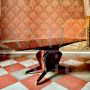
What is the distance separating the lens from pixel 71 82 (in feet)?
5.45

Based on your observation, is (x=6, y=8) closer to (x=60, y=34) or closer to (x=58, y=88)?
(x=60, y=34)

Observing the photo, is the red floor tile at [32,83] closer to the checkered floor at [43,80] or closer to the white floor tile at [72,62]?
the checkered floor at [43,80]

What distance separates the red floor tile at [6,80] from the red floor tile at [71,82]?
58cm

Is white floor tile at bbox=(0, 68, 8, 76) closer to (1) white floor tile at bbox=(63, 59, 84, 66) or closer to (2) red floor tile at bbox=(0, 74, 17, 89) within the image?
(2) red floor tile at bbox=(0, 74, 17, 89)

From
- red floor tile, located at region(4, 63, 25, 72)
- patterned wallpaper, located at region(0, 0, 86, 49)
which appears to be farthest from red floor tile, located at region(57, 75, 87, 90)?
patterned wallpaper, located at region(0, 0, 86, 49)

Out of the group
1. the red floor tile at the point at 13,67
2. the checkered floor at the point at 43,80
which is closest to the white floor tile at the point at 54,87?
the checkered floor at the point at 43,80

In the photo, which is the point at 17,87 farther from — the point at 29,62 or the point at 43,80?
the point at 29,62

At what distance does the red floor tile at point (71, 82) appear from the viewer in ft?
5.07

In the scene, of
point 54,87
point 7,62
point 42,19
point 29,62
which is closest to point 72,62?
point 29,62

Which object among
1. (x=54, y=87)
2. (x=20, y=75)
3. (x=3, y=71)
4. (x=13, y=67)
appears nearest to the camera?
(x=54, y=87)

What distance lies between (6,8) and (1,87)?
7.29 feet

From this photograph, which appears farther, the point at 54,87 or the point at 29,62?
the point at 29,62

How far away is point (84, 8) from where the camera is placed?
3191 mm

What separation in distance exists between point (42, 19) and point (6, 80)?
78.4 inches
